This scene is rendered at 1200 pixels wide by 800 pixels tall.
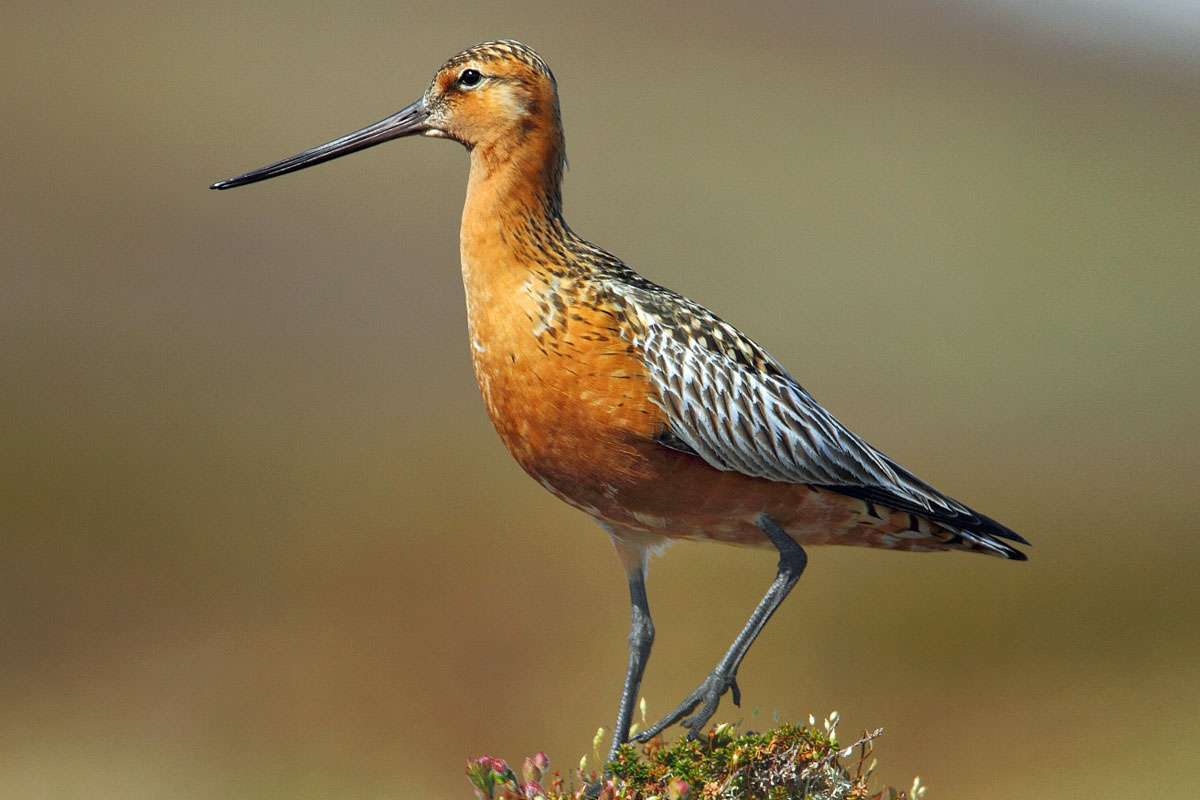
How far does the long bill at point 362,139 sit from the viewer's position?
7.83 m

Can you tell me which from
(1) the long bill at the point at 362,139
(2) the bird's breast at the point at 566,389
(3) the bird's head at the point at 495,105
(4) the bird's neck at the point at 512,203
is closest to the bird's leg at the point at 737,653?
(2) the bird's breast at the point at 566,389

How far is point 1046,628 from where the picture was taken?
17.6 meters

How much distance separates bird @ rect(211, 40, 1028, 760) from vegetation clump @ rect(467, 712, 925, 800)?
33 centimetres

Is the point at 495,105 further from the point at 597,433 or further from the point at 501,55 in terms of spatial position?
the point at 597,433

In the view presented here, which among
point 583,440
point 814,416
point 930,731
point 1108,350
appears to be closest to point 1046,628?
point 930,731

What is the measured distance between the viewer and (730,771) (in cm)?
650

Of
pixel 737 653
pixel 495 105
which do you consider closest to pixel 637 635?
pixel 737 653

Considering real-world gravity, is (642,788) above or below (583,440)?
below

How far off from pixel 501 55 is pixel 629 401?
2.06 metres

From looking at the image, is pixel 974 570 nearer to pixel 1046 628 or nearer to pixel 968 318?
pixel 1046 628

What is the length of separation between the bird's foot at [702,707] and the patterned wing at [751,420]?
1.09 metres

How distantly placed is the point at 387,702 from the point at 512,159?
31.1 ft

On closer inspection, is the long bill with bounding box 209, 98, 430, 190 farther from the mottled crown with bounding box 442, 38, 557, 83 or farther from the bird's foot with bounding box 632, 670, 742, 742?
the bird's foot with bounding box 632, 670, 742, 742

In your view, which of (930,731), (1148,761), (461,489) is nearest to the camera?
(1148,761)
